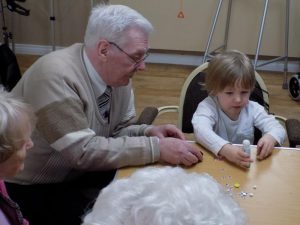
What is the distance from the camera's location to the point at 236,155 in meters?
1.47

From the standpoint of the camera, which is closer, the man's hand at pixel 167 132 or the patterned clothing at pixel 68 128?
the patterned clothing at pixel 68 128

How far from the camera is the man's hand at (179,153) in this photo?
1.44m

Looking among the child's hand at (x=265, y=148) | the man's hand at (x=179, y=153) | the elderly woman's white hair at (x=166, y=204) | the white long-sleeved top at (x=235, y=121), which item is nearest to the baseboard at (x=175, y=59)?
the white long-sleeved top at (x=235, y=121)

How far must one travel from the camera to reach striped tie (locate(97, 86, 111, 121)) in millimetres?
1649

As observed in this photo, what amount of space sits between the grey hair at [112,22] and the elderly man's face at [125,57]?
0.09 ft

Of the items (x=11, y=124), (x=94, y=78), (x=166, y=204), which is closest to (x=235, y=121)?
(x=94, y=78)

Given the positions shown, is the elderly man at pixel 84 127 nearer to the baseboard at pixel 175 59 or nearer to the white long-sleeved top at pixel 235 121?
the white long-sleeved top at pixel 235 121

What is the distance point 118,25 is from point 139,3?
9.43 feet

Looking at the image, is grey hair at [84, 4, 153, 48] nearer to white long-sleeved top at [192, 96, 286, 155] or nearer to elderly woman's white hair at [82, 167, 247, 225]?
white long-sleeved top at [192, 96, 286, 155]

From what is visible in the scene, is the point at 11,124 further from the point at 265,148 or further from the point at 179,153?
the point at 265,148

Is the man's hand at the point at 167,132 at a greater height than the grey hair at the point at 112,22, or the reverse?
the grey hair at the point at 112,22

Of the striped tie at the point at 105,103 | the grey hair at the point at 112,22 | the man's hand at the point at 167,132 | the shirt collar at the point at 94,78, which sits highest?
the grey hair at the point at 112,22

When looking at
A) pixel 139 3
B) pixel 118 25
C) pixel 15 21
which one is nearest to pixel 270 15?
pixel 139 3

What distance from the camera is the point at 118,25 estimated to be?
156 centimetres
